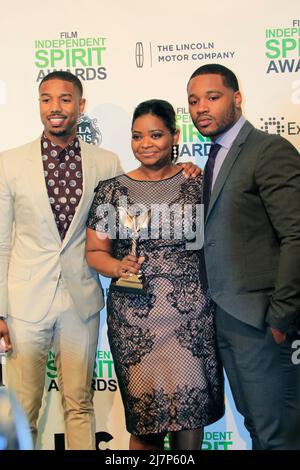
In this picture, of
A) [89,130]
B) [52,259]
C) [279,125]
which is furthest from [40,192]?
[279,125]

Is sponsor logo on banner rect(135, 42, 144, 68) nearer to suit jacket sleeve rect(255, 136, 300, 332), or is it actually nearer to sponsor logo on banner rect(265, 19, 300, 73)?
sponsor logo on banner rect(265, 19, 300, 73)

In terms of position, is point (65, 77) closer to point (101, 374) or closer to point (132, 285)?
point (132, 285)

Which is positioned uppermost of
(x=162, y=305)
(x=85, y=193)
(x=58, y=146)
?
(x=58, y=146)

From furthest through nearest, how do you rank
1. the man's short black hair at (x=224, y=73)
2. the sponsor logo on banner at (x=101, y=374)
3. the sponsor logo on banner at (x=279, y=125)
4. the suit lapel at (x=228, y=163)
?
the sponsor logo on banner at (x=101, y=374)
the sponsor logo on banner at (x=279, y=125)
the man's short black hair at (x=224, y=73)
the suit lapel at (x=228, y=163)

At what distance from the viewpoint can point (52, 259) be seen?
2.46m

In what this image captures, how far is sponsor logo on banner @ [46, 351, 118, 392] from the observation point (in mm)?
2750

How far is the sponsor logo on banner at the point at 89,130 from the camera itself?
8.77 feet

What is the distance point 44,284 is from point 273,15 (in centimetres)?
159

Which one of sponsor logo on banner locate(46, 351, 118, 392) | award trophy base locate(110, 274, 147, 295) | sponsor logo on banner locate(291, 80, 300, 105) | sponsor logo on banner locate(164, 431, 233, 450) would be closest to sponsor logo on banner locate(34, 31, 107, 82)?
sponsor logo on banner locate(291, 80, 300, 105)

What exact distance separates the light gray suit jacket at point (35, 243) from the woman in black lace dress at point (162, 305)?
157mm

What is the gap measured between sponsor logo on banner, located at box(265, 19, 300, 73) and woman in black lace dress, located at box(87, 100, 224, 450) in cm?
60

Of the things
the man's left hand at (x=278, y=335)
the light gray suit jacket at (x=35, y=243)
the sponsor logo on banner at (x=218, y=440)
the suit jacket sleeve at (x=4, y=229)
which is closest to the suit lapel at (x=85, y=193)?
the light gray suit jacket at (x=35, y=243)

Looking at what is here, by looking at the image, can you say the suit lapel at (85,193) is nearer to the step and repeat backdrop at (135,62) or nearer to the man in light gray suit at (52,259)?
the man in light gray suit at (52,259)

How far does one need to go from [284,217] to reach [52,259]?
3.29 feet
